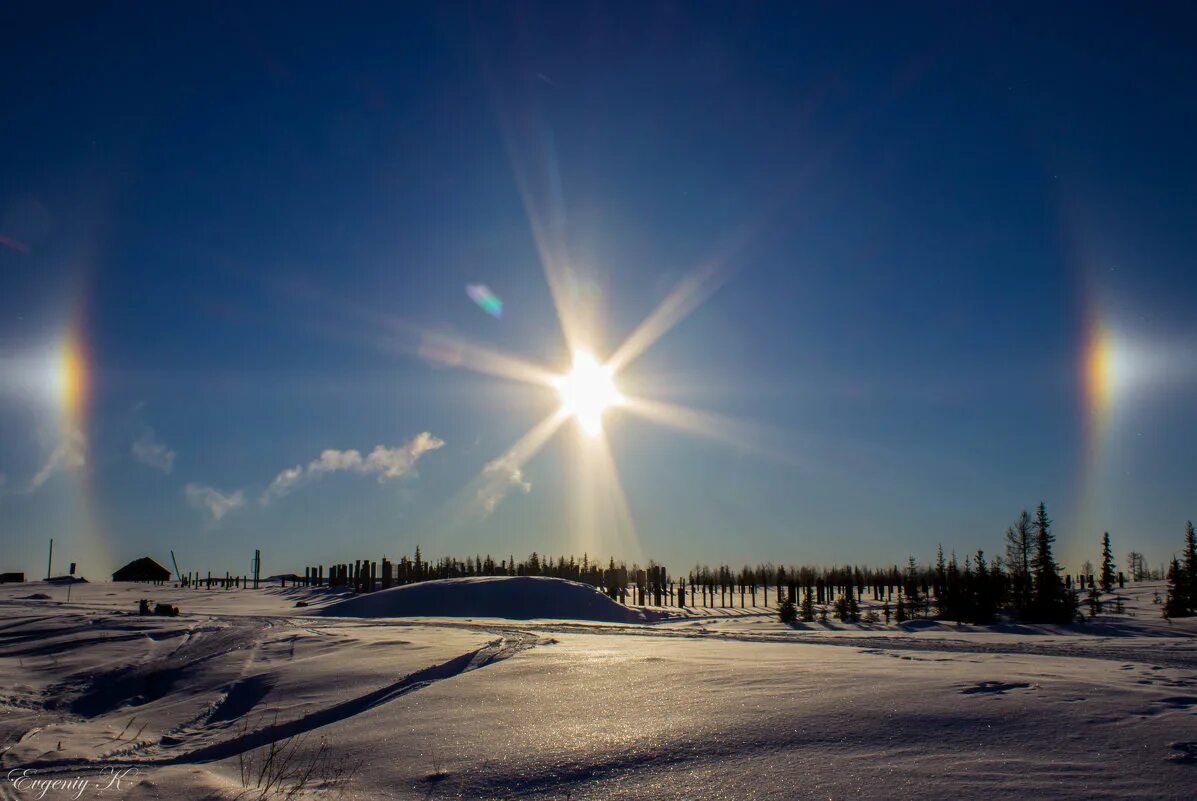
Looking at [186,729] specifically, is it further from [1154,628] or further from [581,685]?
[1154,628]

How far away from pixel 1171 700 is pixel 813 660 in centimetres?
486

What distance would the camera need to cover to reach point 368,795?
541cm

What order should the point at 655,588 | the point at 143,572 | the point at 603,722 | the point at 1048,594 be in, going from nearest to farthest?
the point at 603,722 < the point at 1048,594 < the point at 655,588 < the point at 143,572

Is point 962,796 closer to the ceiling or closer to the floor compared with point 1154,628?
closer to the ceiling

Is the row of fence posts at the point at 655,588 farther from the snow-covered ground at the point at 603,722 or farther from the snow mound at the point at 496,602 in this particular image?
the snow-covered ground at the point at 603,722

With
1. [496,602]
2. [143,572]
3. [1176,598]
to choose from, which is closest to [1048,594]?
[1176,598]

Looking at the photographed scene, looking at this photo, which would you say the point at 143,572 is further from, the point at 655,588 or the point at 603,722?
the point at 603,722

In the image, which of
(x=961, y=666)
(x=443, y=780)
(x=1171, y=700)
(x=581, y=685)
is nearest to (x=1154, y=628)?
(x=961, y=666)

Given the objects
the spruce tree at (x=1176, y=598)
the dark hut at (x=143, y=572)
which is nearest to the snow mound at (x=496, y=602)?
the spruce tree at (x=1176, y=598)

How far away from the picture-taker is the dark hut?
231 ft

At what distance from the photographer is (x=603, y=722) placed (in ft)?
21.9

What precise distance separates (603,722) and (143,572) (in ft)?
262

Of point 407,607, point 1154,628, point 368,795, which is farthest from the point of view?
point 407,607

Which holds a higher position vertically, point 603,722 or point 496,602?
point 603,722
